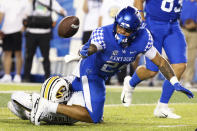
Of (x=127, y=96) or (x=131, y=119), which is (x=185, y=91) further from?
(x=127, y=96)

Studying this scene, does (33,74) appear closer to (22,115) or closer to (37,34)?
(37,34)

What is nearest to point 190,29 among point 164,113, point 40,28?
point 40,28

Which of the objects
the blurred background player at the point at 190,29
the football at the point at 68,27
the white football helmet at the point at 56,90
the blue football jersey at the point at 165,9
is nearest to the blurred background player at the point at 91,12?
the blurred background player at the point at 190,29

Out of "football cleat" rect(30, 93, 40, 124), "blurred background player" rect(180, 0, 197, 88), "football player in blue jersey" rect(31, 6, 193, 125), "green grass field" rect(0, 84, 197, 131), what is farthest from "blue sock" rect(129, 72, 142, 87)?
"blurred background player" rect(180, 0, 197, 88)

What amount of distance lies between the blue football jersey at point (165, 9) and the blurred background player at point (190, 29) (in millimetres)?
4564

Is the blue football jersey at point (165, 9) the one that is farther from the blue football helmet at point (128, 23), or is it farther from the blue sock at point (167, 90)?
the blue football helmet at point (128, 23)

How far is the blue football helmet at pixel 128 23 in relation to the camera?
568 cm

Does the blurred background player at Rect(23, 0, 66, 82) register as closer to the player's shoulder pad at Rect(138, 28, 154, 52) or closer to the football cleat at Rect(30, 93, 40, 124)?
the football cleat at Rect(30, 93, 40, 124)

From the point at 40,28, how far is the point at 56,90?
6092mm

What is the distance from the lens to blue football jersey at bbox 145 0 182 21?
7.24 m

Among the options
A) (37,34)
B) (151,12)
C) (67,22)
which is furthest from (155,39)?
Answer: (37,34)

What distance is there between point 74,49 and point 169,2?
5.99 m

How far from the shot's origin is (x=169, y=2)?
7238 millimetres

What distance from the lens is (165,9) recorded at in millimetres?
7254
